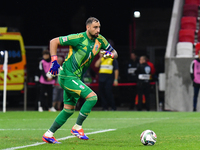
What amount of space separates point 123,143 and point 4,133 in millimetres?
2666

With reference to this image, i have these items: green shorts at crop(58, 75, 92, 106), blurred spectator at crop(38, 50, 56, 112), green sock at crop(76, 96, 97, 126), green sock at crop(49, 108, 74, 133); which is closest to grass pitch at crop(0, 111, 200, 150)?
green sock at crop(49, 108, 74, 133)

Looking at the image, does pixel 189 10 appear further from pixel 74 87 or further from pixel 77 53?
pixel 74 87

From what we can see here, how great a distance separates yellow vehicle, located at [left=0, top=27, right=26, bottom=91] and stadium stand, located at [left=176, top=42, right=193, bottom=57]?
226 inches

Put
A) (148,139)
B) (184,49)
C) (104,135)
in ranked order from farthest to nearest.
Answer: (184,49), (104,135), (148,139)

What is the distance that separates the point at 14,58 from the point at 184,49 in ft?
20.5

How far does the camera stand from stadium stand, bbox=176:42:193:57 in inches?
728

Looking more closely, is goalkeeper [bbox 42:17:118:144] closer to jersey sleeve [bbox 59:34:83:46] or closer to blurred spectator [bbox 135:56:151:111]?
jersey sleeve [bbox 59:34:83:46]

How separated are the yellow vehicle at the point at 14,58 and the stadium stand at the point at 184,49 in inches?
226

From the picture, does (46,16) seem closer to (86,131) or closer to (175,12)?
(175,12)

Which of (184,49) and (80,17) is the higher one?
(80,17)

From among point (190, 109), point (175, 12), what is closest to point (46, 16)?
point (175, 12)

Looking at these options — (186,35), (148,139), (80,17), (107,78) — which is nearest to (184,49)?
(186,35)

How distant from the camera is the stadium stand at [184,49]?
18500 mm

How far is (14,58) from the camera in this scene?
18.7 metres
